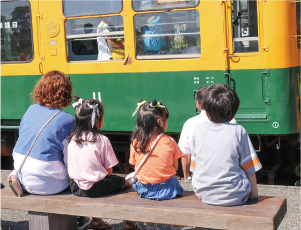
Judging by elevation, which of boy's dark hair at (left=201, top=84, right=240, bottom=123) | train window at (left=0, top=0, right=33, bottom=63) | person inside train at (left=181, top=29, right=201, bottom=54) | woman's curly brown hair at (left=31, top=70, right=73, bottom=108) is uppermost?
train window at (left=0, top=0, right=33, bottom=63)

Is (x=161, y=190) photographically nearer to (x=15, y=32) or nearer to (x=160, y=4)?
(x=160, y=4)

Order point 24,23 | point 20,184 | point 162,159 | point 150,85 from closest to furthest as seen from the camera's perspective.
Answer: point 162,159
point 20,184
point 150,85
point 24,23

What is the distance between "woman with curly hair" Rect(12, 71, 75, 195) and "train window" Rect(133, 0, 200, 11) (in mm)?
2114

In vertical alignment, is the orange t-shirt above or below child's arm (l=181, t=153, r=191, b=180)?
above

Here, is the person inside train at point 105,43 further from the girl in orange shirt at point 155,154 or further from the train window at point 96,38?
the girl in orange shirt at point 155,154

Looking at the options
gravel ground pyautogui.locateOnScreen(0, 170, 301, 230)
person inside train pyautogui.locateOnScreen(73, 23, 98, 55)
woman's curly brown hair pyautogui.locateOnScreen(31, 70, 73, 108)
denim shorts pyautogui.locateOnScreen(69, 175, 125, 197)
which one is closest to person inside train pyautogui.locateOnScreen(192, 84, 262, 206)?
denim shorts pyautogui.locateOnScreen(69, 175, 125, 197)

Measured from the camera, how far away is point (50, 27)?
5715mm

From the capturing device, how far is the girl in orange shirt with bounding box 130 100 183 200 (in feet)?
10.4

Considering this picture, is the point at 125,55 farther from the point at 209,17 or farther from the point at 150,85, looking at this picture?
the point at 209,17

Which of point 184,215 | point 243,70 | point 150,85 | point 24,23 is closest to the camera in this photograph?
point 184,215

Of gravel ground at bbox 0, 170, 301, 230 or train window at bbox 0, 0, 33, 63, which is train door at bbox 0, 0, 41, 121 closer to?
train window at bbox 0, 0, 33, 63

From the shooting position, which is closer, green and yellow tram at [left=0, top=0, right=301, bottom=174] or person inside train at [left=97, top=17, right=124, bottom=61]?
green and yellow tram at [left=0, top=0, right=301, bottom=174]

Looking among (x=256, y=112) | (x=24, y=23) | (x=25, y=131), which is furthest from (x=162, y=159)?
(x=24, y=23)

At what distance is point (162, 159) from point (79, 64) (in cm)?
290
